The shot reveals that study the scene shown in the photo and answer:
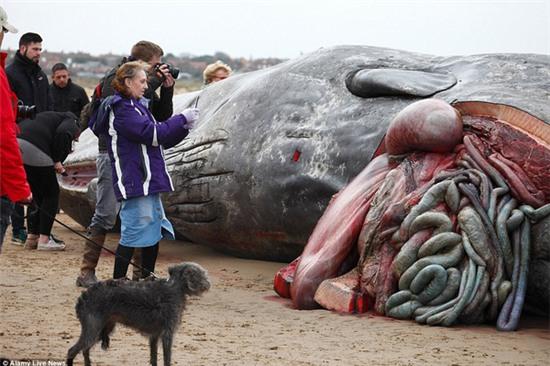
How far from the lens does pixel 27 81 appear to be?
1102 centimetres

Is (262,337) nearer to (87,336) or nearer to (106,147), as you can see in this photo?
(87,336)

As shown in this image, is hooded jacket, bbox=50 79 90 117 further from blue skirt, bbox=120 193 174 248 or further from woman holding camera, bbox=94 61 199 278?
blue skirt, bbox=120 193 174 248

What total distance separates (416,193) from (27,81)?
491cm

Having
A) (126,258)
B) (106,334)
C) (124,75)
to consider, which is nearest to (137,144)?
(124,75)

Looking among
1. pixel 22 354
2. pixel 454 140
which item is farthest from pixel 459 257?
pixel 22 354

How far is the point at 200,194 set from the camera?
1058 cm

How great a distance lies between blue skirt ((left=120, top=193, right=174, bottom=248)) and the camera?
25.8ft

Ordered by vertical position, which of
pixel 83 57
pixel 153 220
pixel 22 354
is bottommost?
pixel 22 354

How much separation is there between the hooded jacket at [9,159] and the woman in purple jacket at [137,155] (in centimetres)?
151

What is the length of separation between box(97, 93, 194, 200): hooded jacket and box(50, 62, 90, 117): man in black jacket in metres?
4.48

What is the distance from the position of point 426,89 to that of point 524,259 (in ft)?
7.34

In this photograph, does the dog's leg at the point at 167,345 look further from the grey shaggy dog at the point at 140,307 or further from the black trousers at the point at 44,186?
the black trousers at the point at 44,186

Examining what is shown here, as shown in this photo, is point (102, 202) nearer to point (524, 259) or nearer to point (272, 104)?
point (272, 104)

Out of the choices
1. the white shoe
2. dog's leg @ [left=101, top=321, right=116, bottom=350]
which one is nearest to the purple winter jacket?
dog's leg @ [left=101, top=321, right=116, bottom=350]
